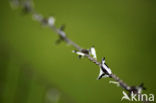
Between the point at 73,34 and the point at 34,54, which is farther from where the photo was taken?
the point at 34,54

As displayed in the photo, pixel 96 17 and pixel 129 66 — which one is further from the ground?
pixel 96 17

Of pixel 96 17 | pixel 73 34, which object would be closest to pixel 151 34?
pixel 96 17

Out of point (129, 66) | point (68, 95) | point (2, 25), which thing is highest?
point (2, 25)

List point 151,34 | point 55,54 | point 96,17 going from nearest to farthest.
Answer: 1. point 151,34
2. point 96,17
3. point 55,54

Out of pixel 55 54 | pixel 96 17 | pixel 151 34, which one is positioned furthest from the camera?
pixel 55 54

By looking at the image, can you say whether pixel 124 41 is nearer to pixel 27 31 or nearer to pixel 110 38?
pixel 110 38

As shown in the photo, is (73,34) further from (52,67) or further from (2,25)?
(2,25)
